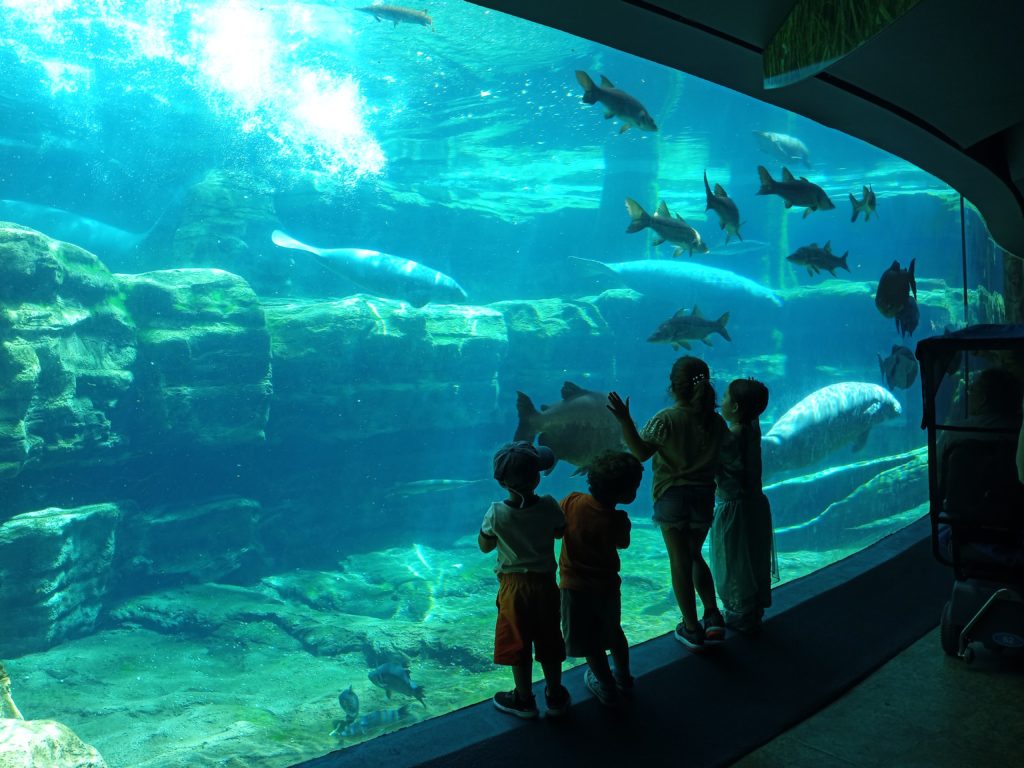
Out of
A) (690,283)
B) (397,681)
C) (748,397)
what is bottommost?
(397,681)

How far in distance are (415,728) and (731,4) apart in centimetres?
272

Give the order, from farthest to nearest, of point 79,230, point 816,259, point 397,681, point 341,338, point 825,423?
point 79,230, point 341,338, point 825,423, point 397,681, point 816,259

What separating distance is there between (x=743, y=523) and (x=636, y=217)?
4092 millimetres

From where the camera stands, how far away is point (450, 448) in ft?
70.7

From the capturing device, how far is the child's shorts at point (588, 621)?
97.0 inches

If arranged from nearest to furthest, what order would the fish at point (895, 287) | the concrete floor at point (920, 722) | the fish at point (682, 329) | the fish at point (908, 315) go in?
the concrete floor at point (920, 722)
the fish at point (895, 287)
the fish at point (908, 315)
the fish at point (682, 329)

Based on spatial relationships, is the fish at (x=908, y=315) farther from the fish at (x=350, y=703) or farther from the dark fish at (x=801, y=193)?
the fish at (x=350, y=703)

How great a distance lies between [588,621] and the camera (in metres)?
2.48

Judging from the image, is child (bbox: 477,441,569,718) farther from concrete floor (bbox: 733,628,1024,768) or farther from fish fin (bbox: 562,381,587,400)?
fish fin (bbox: 562,381,587,400)

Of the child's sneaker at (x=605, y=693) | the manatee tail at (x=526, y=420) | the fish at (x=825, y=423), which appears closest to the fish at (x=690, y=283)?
the fish at (x=825, y=423)

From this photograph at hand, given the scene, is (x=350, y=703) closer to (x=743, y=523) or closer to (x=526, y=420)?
(x=526, y=420)

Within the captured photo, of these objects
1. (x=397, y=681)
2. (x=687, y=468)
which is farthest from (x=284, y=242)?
(x=687, y=468)

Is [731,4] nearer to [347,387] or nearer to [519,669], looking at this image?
[519,669]

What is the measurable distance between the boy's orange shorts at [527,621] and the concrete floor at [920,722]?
28.1 inches
